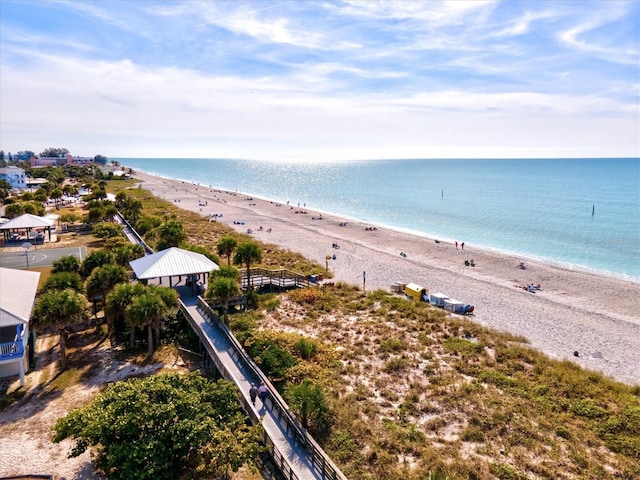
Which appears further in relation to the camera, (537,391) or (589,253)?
(589,253)

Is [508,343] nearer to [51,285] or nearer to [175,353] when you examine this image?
[175,353]

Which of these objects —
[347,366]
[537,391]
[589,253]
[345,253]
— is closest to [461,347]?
[537,391]

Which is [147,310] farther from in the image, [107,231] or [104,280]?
[107,231]

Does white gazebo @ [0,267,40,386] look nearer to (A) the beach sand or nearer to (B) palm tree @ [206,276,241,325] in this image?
(B) palm tree @ [206,276,241,325]

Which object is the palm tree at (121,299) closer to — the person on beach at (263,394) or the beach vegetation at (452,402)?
the beach vegetation at (452,402)

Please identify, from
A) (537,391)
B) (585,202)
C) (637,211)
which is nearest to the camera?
(537,391)

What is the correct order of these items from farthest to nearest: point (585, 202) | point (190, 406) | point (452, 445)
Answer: point (585, 202) → point (452, 445) → point (190, 406)
